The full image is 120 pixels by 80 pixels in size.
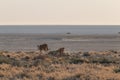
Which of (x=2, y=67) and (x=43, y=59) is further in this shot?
(x=43, y=59)

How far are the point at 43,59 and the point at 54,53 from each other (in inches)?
261

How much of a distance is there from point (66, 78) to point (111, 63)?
8.66m

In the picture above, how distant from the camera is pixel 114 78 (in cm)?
1773

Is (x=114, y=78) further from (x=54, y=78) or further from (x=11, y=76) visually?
(x=11, y=76)

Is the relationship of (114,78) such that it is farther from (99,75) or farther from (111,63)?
(111,63)

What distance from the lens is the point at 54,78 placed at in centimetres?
1789

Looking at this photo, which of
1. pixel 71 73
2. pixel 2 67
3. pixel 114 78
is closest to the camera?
pixel 114 78

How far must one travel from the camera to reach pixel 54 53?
3378 centimetres

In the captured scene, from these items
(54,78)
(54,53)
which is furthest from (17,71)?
(54,53)

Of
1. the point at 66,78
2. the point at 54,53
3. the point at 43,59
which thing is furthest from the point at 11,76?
the point at 54,53

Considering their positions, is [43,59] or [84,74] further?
[43,59]

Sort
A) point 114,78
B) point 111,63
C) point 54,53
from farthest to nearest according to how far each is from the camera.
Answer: point 54,53 < point 111,63 < point 114,78

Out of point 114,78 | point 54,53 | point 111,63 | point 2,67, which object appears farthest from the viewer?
point 54,53

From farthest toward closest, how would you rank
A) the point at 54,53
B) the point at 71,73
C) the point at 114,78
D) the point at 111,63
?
the point at 54,53 < the point at 111,63 < the point at 71,73 < the point at 114,78
